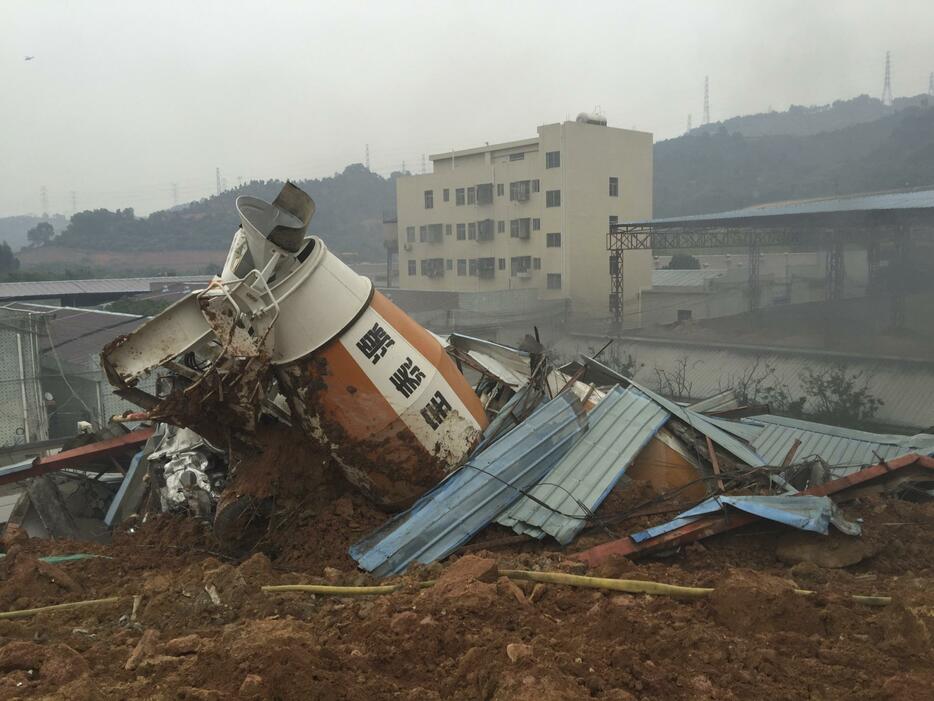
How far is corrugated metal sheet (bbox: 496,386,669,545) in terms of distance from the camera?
21.2 feet

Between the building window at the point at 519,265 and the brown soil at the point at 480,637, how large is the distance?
40.0 m

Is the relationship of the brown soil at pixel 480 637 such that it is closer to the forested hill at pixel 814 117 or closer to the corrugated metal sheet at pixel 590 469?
the corrugated metal sheet at pixel 590 469

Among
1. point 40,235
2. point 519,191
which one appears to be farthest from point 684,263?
point 40,235

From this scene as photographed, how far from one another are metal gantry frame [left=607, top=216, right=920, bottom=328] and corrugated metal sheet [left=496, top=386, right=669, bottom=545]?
72.7 ft

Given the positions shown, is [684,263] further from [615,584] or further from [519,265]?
[615,584]

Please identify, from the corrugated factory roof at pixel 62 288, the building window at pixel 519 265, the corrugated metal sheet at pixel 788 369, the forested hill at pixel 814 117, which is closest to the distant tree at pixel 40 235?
the corrugated factory roof at pixel 62 288

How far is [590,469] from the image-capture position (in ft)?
23.0

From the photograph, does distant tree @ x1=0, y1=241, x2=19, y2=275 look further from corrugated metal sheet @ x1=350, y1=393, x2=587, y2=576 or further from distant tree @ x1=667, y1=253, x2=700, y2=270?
corrugated metal sheet @ x1=350, y1=393, x2=587, y2=576

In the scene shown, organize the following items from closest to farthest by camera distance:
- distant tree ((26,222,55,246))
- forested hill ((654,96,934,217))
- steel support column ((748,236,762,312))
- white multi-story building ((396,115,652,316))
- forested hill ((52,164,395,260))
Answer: steel support column ((748,236,762,312))
white multi-story building ((396,115,652,316))
forested hill ((654,96,934,217))
forested hill ((52,164,395,260))
distant tree ((26,222,55,246))

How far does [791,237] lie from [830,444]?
25.9 m

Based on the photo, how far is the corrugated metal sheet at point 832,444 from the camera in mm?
9883

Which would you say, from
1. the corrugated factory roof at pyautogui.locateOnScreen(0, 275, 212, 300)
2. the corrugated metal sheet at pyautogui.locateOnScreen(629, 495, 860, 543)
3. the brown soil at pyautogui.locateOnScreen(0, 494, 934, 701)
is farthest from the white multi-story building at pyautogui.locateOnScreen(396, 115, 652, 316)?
the brown soil at pyautogui.locateOnScreen(0, 494, 934, 701)

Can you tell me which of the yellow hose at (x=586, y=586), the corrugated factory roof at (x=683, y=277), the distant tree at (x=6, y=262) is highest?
the distant tree at (x=6, y=262)

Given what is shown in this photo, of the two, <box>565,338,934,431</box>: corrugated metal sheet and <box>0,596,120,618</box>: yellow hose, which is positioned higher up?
<box>0,596,120,618</box>: yellow hose
